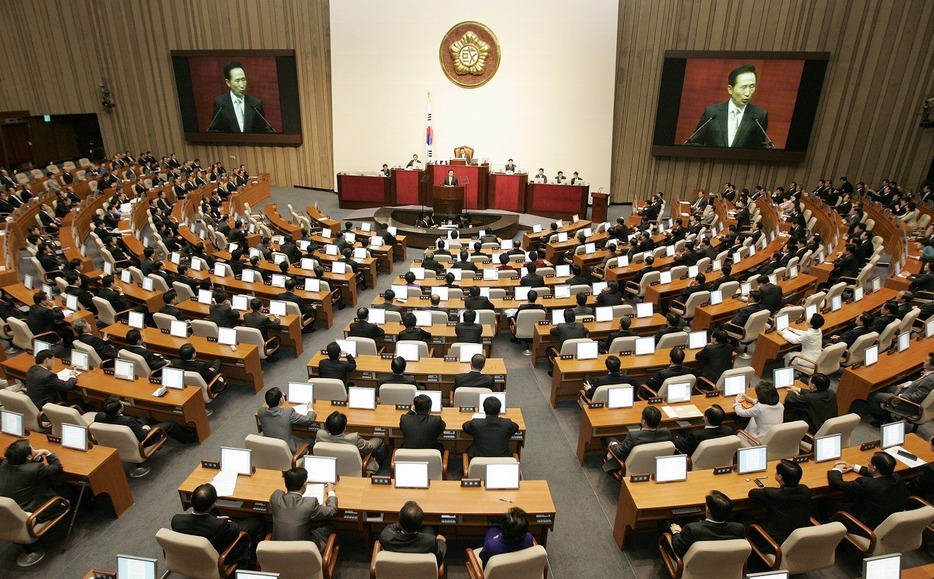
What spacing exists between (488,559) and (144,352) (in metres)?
5.73

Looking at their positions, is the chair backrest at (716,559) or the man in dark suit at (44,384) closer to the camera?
the chair backrest at (716,559)

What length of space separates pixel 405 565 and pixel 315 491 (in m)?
1.33

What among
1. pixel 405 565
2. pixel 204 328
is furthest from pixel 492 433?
pixel 204 328

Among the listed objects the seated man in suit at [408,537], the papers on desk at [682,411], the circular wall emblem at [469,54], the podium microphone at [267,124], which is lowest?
the papers on desk at [682,411]

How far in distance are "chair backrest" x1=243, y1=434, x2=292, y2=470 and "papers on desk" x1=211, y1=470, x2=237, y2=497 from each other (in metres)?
Answer: 0.35

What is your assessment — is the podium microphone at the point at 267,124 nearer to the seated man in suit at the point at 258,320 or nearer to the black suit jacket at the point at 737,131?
the seated man in suit at the point at 258,320

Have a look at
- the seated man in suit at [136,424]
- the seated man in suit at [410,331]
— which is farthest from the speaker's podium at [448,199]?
the seated man in suit at [136,424]

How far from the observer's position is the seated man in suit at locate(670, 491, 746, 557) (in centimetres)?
422

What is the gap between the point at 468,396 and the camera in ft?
21.0

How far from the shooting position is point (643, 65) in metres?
19.6

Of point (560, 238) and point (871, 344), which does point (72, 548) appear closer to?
point (871, 344)

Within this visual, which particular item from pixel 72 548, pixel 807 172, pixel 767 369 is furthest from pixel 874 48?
pixel 72 548

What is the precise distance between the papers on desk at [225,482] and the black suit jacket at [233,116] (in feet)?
65.5

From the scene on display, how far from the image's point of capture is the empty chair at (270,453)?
5402 mm
